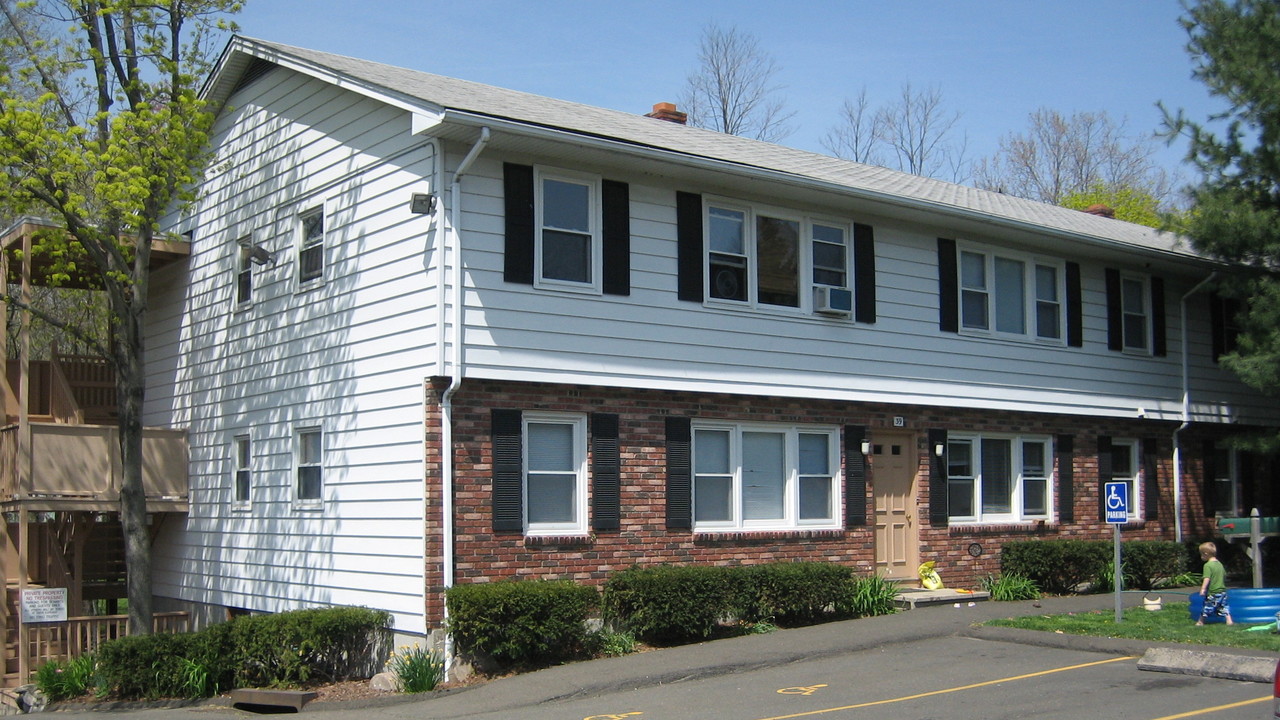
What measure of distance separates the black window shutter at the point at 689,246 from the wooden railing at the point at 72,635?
9178mm

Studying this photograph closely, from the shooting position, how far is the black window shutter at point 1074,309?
21125mm

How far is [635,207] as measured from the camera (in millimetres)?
15836

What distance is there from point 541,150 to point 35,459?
9.27 m

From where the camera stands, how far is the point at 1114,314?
2188 centimetres

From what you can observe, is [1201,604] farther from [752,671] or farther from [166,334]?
[166,334]

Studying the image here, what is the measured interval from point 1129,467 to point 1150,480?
18.3 inches

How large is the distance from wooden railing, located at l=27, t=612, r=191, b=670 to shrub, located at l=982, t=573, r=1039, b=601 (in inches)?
485

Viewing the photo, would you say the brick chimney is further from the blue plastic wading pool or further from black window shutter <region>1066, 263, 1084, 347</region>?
the blue plastic wading pool

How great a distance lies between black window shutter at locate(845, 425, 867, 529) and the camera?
1788cm

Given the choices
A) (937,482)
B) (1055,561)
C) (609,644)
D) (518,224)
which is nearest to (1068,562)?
(1055,561)

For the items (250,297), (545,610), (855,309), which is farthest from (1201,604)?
(250,297)

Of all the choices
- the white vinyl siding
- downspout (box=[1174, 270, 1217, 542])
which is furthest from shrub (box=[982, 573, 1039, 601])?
the white vinyl siding

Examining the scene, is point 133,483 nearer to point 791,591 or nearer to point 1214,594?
point 791,591

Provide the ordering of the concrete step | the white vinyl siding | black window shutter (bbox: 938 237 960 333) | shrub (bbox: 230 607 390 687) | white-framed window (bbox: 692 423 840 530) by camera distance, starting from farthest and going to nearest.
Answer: black window shutter (bbox: 938 237 960 333) < the concrete step < white-framed window (bbox: 692 423 840 530) < the white vinyl siding < shrub (bbox: 230 607 390 687)
